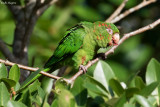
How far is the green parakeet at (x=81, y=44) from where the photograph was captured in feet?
9.14

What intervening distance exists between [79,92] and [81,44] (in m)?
1.67

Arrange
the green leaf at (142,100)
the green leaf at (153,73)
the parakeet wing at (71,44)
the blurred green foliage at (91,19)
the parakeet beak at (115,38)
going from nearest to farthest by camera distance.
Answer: the green leaf at (142,100), the green leaf at (153,73), the parakeet beak at (115,38), the parakeet wing at (71,44), the blurred green foliage at (91,19)

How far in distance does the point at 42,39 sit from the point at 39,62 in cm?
35

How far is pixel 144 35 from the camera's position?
15.5 ft

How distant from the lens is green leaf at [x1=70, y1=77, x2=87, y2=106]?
1.26 meters

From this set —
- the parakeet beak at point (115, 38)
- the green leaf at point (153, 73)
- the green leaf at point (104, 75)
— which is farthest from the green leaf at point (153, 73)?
the parakeet beak at point (115, 38)

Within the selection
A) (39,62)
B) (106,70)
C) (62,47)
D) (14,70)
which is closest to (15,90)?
(14,70)

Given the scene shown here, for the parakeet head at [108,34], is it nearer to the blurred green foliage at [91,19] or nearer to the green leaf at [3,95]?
the blurred green foliage at [91,19]

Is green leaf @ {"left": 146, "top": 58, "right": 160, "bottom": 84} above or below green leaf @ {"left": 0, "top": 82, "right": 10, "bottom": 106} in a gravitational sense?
above

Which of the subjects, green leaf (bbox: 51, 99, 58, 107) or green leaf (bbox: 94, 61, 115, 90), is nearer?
green leaf (bbox: 51, 99, 58, 107)

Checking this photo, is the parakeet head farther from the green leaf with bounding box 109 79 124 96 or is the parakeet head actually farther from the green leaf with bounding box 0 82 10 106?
the green leaf with bounding box 0 82 10 106

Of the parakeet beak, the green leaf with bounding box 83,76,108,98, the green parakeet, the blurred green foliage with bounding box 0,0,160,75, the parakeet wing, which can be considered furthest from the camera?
the blurred green foliage with bounding box 0,0,160,75

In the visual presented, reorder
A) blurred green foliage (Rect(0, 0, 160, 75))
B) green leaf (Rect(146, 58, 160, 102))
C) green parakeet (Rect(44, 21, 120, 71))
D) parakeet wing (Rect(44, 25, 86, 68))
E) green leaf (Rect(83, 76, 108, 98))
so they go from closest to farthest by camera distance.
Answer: green leaf (Rect(83, 76, 108, 98)) < green leaf (Rect(146, 58, 160, 102)) < green parakeet (Rect(44, 21, 120, 71)) < parakeet wing (Rect(44, 25, 86, 68)) < blurred green foliage (Rect(0, 0, 160, 75))

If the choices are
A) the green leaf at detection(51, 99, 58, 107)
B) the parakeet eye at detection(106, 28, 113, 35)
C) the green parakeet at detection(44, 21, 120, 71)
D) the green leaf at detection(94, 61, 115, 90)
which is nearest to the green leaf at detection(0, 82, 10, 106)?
the green leaf at detection(51, 99, 58, 107)
